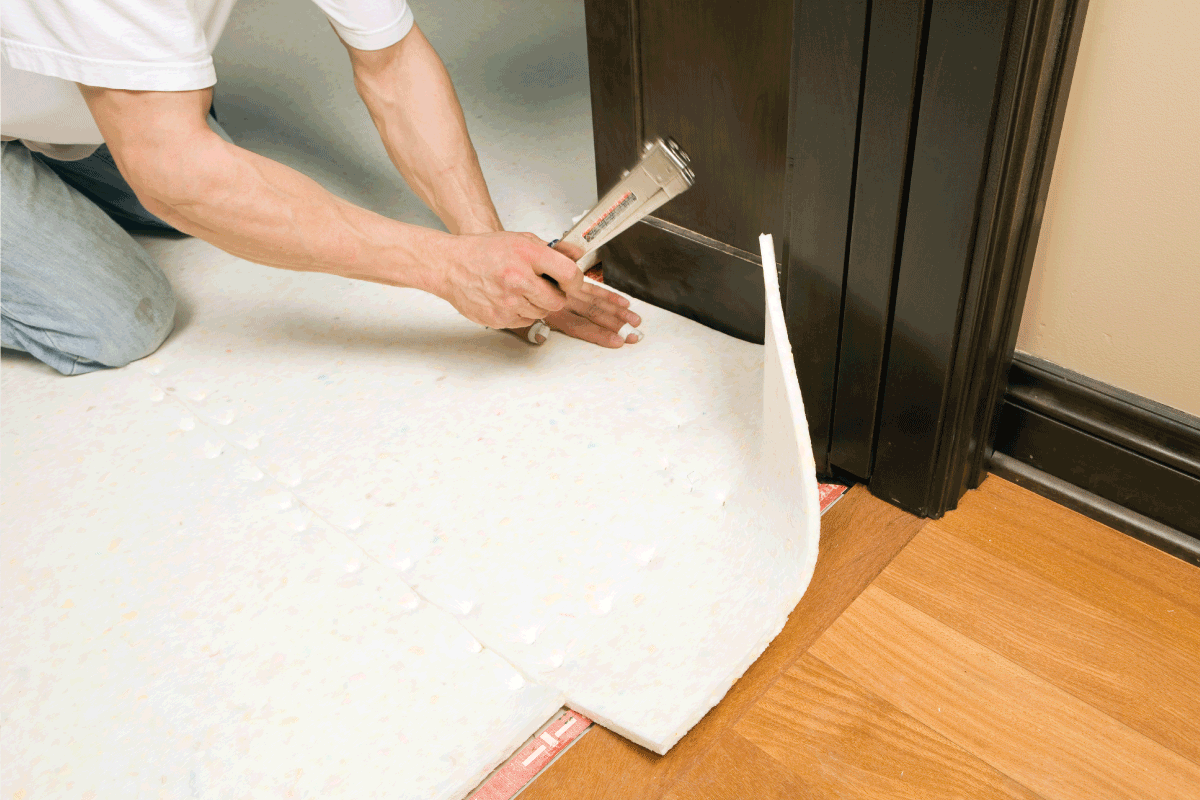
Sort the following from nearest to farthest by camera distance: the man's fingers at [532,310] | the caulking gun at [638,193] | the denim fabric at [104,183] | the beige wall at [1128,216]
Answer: the beige wall at [1128,216]
the caulking gun at [638,193]
the man's fingers at [532,310]
the denim fabric at [104,183]

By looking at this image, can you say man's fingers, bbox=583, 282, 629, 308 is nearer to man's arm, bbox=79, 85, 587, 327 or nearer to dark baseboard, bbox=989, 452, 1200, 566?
man's arm, bbox=79, 85, 587, 327

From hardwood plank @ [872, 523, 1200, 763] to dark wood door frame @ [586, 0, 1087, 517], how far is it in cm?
9

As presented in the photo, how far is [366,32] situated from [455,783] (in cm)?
104

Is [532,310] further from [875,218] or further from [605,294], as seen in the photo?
[875,218]

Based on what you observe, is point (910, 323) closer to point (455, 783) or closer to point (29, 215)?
point (455, 783)

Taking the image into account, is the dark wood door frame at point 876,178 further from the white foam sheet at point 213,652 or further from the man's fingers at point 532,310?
the white foam sheet at point 213,652

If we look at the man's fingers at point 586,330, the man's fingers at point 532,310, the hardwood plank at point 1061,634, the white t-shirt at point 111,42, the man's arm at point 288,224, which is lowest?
the hardwood plank at point 1061,634

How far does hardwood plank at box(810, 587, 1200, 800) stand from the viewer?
0.80m

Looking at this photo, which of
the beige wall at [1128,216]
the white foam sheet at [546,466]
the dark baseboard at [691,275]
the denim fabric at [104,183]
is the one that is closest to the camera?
the beige wall at [1128,216]

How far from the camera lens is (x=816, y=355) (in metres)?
1.07

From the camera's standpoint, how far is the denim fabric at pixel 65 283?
134 centimetres

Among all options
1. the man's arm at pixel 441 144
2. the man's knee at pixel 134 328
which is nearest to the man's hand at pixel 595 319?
the man's arm at pixel 441 144

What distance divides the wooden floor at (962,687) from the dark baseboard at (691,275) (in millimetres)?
407

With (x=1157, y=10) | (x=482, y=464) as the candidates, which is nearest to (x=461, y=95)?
(x=482, y=464)
